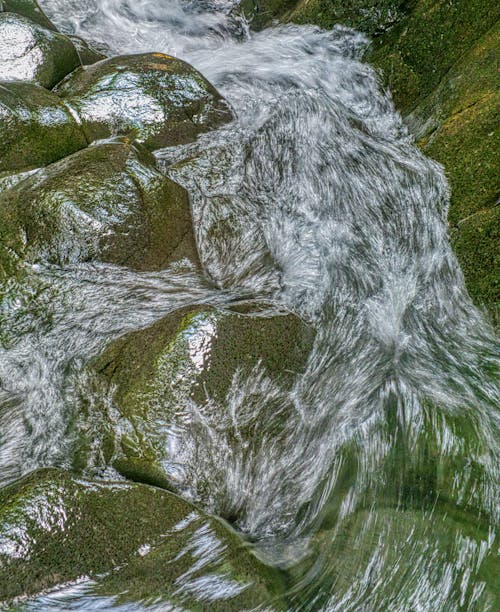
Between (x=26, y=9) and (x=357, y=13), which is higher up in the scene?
(x=357, y=13)

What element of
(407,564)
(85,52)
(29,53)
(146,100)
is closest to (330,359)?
(407,564)

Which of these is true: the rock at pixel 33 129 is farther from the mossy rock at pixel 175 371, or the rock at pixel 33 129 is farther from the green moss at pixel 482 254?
the green moss at pixel 482 254

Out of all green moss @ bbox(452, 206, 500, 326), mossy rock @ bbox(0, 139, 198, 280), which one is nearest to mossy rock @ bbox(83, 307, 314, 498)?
mossy rock @ bbox(0, 139, 198, 280)

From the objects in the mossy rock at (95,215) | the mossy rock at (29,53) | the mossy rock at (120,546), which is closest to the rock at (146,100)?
the mossy rock at (29,53)

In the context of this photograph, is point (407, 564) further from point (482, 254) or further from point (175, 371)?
point (482, 254)

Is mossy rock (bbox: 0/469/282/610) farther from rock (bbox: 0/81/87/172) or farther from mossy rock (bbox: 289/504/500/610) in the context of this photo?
rock (bbox: 0/81/87/172)

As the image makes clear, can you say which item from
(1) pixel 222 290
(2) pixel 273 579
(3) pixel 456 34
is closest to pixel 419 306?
(1) pixel 222 290
